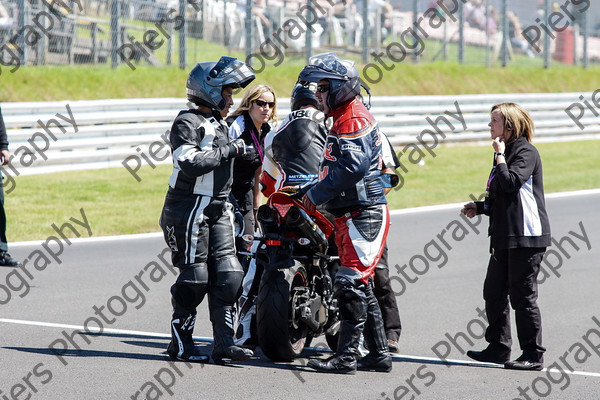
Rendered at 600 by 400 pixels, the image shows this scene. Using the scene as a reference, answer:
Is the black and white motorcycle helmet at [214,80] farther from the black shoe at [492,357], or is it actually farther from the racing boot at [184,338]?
the black shoe at [492,357]

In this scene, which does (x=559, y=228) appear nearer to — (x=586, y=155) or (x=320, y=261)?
(x=320, y=261)

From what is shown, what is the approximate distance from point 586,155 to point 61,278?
15334 millimetres

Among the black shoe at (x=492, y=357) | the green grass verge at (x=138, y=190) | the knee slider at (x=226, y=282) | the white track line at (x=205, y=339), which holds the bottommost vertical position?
the green grass verge at (x=138, y=190)

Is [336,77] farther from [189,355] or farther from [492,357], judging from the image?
[492,357]

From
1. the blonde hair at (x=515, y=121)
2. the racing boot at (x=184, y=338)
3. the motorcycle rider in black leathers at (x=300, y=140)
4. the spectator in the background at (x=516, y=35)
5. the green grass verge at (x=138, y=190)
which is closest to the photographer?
the racing boot at (x=184, y=338)

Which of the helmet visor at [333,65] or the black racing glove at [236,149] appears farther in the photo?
the black racing glove at [236,149]

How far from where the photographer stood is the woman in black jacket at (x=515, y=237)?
635 centimetres

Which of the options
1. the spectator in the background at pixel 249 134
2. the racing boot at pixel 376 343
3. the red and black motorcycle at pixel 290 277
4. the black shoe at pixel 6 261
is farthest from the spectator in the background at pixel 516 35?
the racing boot at pixel 376 343

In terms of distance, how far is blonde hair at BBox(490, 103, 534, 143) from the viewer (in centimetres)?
647

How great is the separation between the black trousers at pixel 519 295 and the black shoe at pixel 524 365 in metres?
0.03

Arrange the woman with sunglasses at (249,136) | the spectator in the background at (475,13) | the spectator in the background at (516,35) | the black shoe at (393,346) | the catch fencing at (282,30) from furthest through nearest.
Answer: the spectator in the background at (516,35) → the spectator in the background at (475,13) → the catch fencing at (282,30) → the woman with sunglasses at (249,136) → the black shoe at (393,346)

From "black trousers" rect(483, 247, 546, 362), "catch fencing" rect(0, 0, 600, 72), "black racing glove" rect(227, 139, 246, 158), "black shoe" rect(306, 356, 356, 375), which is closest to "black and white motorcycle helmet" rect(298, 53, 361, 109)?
"black racing glove" rect(227, 139, 246, 158)

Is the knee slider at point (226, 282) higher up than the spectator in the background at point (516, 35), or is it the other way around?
the knee slider at point (226, 282)

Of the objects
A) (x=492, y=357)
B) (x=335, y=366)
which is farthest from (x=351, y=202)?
(x=492, y=357)
